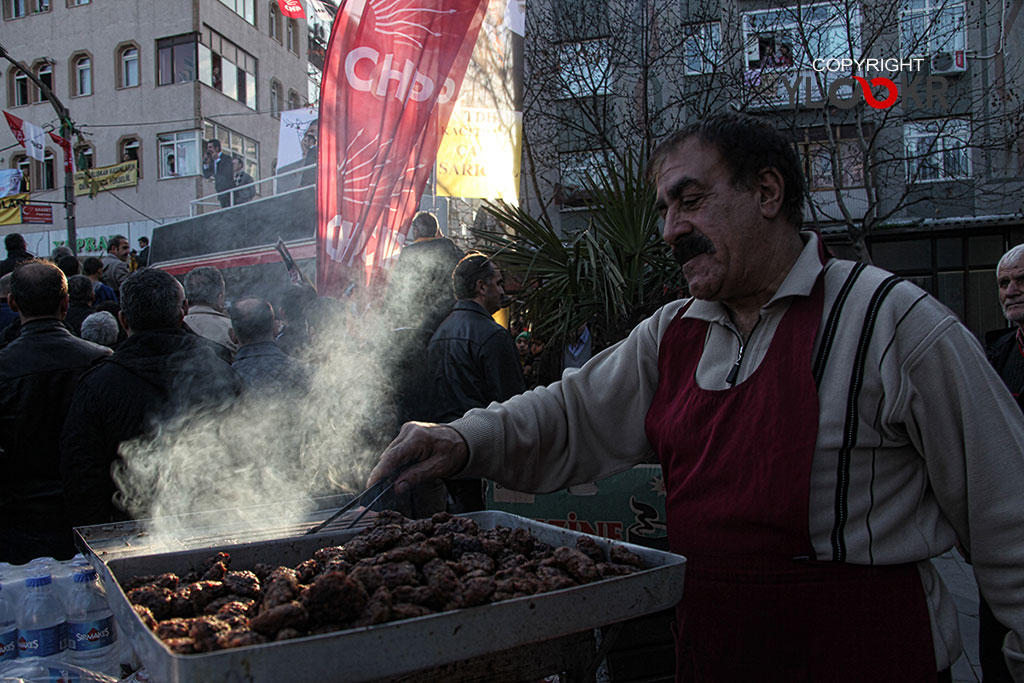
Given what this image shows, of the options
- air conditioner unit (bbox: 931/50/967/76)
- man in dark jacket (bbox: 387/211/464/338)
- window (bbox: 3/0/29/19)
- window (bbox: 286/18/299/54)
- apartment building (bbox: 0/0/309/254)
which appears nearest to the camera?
man in dark jacket (bbox: 387/211/464/338)

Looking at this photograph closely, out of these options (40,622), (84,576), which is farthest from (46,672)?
(84,576)

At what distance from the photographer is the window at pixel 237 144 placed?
25.1 m

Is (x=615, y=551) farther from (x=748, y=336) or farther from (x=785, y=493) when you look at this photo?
(x=748, y=336)

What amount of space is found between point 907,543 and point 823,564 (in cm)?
19

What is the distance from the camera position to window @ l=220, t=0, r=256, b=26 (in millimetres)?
26523

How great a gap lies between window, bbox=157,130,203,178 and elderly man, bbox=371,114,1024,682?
25469mm

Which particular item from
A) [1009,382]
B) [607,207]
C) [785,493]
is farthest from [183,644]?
[607,207]

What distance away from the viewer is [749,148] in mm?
1809

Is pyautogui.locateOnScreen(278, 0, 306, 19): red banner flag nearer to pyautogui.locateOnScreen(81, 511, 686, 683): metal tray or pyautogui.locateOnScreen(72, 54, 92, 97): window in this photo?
pyautogui.locateOnScreen(72, 54, 92, 97): window

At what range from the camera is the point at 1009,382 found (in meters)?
3.33

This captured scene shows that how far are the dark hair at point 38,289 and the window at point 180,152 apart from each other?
22983 millimetres

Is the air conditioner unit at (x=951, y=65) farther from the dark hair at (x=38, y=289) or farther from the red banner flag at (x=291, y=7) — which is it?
the dark hair at (x=38, y=289)

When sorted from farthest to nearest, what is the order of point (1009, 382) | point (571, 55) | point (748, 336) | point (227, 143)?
point (227, 143) < point (571, 55) < point (1009, 382) < point (748, 336)

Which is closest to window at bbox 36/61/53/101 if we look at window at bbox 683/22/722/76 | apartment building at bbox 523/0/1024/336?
apartment building at bbox 523/0/1024/336
